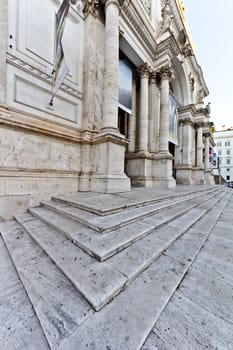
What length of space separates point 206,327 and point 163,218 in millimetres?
1765

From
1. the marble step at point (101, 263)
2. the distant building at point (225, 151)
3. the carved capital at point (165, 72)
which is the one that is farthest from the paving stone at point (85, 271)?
the distant building at point (225, 151)

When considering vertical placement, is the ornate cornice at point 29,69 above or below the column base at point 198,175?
above

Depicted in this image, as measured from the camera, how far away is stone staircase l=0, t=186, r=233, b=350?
95cm

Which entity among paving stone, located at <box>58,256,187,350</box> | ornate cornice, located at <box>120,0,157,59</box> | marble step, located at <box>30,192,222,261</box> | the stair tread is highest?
ornate cornice, located at <box>120,0,157,59</box>

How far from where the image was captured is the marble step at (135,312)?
0.88 m

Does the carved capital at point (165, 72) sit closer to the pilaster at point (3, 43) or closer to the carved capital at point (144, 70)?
the carved capital at point (144, 70)

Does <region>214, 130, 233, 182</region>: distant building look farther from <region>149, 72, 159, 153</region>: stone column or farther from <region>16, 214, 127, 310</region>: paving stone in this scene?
<region>16, 214, 127, 310</region>: paving stone

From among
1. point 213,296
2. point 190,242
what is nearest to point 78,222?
point 190,242

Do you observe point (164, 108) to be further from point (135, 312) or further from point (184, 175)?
point (135, 312)

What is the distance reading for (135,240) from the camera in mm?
1967

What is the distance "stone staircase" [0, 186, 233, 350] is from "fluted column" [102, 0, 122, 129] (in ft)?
11.6

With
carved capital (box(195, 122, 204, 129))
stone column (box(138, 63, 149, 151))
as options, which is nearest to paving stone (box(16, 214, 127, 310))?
stone column (box(138, 63, 149, 151))

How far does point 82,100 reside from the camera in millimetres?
5441

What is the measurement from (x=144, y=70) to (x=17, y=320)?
9.83 metres
